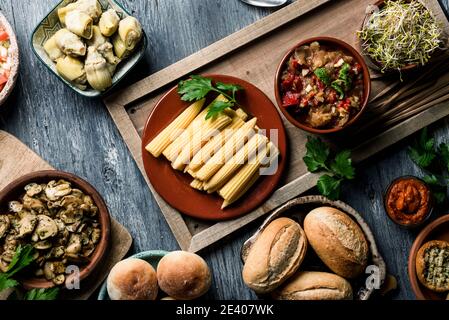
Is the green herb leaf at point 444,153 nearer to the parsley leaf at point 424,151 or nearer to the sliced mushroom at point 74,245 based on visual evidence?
the parsley leaf at point 424,151

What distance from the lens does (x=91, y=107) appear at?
11.9 ft

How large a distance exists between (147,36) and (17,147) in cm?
90

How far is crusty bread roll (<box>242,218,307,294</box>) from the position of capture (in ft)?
10.7

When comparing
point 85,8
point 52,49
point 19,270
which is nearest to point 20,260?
point 19,270

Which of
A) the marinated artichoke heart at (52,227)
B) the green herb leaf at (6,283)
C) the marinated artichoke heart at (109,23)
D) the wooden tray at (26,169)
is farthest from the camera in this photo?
the wooden tray at (26,169)

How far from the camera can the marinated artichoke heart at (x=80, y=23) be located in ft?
11.1

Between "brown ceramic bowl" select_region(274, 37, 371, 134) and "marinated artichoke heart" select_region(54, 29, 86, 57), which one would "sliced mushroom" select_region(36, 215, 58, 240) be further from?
"brown ceramic bowl" select_region(274, 37, 371, 134)

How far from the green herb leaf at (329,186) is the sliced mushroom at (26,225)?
4.67 feet

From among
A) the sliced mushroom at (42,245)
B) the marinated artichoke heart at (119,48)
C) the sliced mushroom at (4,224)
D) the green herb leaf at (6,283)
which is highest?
the marinated artichoke heart at (119,48)

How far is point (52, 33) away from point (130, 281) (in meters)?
1.34

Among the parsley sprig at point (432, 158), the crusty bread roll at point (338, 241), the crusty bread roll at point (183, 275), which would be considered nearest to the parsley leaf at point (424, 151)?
the parsley sprig at point (432, 158)

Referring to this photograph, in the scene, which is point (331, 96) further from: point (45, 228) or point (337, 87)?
point (45, 228)

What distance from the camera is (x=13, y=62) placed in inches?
137

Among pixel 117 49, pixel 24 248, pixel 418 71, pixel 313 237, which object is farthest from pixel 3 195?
pixel 418 71
